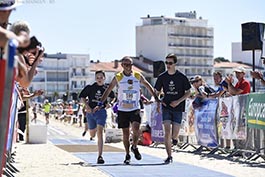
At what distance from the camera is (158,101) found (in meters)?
12.5

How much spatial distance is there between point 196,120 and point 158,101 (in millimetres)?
4193

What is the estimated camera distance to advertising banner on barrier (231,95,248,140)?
1338 cm

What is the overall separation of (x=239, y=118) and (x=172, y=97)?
5.84ft

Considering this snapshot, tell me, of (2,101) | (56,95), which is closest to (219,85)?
(2,101)

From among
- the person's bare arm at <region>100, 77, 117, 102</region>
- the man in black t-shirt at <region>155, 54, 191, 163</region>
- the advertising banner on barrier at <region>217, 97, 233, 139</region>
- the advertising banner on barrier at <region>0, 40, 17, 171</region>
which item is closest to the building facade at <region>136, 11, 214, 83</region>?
the advertising banner on barrier at <region>217, 97, 233, 139</region>

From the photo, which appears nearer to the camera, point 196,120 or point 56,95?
point 196,120

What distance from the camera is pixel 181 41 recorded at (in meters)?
174

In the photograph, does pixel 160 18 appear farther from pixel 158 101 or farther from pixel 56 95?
pixel 158 101

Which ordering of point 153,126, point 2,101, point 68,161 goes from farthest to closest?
point 153,126
point 68,161
point 2,101

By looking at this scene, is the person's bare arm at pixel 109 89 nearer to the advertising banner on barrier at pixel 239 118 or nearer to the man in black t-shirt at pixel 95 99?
the man in black t-shirt at pixel 95 99

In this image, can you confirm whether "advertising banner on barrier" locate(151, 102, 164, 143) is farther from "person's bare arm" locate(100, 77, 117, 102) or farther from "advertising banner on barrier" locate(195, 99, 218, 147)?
"person's bare arm" locate(100, 77, 117, 102)

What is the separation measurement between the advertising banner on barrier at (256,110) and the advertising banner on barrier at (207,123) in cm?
213

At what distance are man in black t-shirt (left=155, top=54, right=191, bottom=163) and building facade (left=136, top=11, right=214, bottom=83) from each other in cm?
15286

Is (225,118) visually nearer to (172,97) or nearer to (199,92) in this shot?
(199,92)
